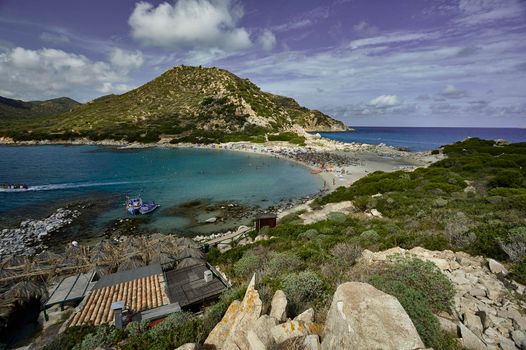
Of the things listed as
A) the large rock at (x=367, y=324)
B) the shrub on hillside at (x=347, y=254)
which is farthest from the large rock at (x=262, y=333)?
the shrub on hillside at (x=347, y=254)

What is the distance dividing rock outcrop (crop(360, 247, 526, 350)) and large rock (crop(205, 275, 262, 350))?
14.5 feet

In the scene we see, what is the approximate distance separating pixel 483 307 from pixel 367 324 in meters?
5.21

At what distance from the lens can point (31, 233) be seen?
27.4m

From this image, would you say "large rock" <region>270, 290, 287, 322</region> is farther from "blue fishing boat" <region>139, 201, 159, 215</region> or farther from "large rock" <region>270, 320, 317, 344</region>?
"blue fishing boat" <region>139, 201, 159, 215</region>

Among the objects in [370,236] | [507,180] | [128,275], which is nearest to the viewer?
[370,236]

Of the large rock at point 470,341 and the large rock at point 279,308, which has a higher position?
the large rock at point 279,308

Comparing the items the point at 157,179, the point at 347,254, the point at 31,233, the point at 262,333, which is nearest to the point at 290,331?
the point at 262,333

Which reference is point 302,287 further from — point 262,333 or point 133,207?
point 133,207

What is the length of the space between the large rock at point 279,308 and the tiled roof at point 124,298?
8.39 m

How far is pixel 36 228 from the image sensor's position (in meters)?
28.6

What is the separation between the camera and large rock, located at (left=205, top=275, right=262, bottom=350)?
19.0 feet

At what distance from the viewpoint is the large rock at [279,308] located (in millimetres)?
6317

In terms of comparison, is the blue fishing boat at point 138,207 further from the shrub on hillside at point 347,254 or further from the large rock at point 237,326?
the large rock at point 237,326

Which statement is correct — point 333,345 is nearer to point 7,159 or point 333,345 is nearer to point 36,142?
point 7,159
